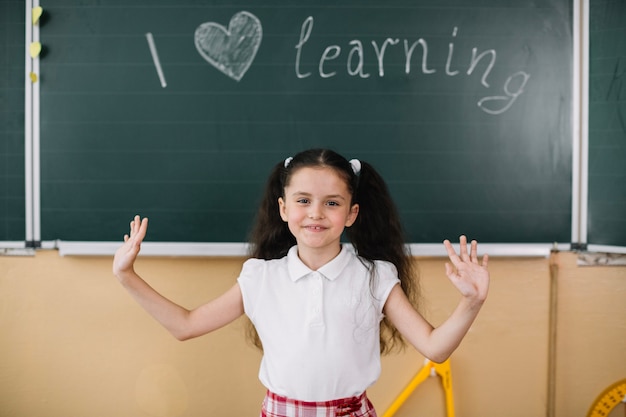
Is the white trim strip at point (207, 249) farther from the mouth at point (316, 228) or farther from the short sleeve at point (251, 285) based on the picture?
the mouth at point (316, 228)

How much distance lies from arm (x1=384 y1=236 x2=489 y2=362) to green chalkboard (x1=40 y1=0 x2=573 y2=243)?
606 mm

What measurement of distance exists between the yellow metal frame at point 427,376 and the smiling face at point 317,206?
84 centimetres

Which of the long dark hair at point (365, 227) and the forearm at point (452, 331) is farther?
the long dark hair at point (365, 227)

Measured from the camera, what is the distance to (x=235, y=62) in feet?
6.28

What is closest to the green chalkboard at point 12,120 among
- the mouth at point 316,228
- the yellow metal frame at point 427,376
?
the mouth at point 316,228

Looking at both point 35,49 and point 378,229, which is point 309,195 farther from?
point 35,49

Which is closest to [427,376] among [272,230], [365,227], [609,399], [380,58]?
[609,399]

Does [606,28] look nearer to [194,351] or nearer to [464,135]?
[464,135]

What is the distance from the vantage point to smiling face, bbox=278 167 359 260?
4.38ft

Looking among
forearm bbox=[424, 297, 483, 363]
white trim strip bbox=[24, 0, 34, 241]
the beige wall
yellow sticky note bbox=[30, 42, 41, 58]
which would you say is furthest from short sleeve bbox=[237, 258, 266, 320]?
yellow sticky note bbox=[30, 42, 41, 58]

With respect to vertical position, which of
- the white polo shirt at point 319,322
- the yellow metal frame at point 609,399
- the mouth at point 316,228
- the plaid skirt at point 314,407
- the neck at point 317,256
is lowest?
the yellow metal frame at point 609,399

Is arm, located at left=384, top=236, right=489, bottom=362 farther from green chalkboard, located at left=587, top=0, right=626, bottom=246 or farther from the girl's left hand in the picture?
green chalkboard, located at left=587, top=0, right=626, bottom=246

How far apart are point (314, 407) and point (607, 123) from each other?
1370 millimetres

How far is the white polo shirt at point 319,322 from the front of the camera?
1329mm
